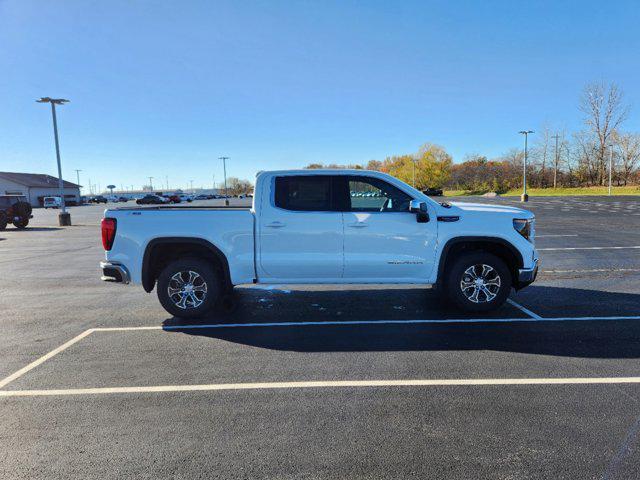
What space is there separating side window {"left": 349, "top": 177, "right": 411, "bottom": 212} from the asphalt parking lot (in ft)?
5.11

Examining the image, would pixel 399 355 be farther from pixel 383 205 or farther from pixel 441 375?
pixel 383 205

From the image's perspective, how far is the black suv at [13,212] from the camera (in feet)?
74.3

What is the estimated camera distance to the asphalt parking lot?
2779mm

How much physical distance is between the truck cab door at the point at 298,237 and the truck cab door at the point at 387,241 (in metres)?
0.19

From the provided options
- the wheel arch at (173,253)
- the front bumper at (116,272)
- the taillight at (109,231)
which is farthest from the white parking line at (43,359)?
the taillight at (109,231)

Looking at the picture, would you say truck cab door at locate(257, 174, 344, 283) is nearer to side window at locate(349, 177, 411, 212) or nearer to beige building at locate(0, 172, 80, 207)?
side window at locate(349, 177, 411, 212)

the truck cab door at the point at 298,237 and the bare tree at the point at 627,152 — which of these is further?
the bare tree at the point at 627,152

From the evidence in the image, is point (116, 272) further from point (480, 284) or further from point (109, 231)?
point (480, 284)

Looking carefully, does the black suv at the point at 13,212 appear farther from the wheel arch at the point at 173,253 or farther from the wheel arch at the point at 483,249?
the wheel arch at the point at 483,249

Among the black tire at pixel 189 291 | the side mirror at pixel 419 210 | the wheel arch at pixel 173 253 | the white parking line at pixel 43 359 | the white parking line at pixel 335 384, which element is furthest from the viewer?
the black tire at pixel 189 291

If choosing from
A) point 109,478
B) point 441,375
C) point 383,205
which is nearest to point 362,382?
point 441,375

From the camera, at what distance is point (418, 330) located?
17.4ft

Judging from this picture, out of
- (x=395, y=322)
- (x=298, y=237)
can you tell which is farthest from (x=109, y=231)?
(x=395, y=322)

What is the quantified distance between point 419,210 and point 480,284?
4.74 feet
